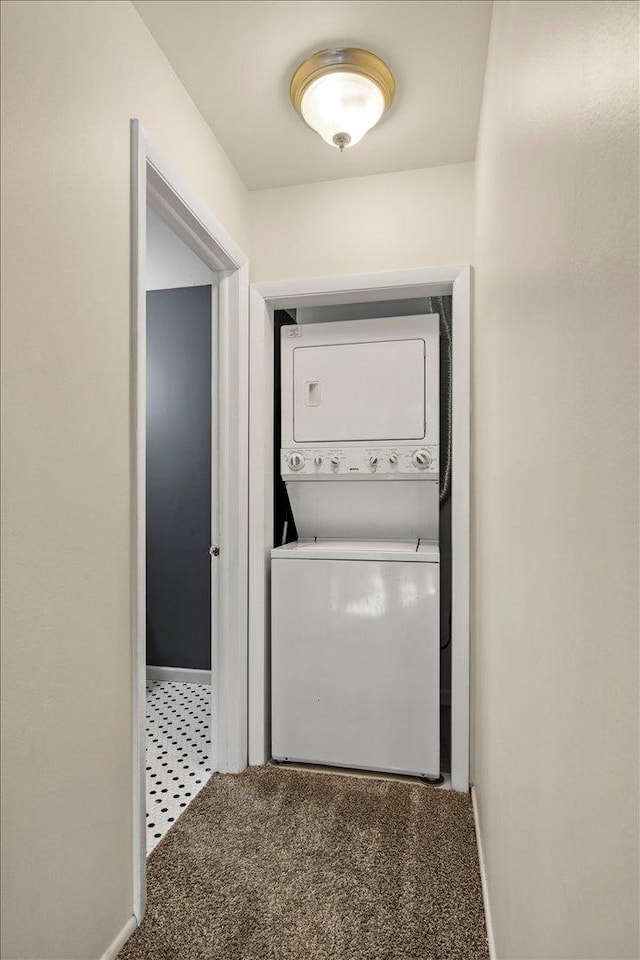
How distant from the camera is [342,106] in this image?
1729mm

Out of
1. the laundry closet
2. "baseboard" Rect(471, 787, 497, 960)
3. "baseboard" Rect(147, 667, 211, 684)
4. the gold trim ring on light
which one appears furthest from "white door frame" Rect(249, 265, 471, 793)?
"baseboard" Rect(147, 667, 211, 684)

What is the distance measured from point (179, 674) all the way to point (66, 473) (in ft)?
8.66

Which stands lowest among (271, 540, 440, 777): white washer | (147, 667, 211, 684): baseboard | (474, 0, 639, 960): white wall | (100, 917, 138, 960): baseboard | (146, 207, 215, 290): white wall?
(147, 667, 211, 684): baseboard

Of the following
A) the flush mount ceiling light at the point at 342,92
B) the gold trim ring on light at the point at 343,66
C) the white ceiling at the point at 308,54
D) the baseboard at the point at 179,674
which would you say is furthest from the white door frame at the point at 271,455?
the baseboard at the point at 179,674

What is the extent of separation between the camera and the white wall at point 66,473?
1.05 meters

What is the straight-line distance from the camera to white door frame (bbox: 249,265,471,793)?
7.06 feet

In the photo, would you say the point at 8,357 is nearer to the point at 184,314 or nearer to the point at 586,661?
the point at 586,661

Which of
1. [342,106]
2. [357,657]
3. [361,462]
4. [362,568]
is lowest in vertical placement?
[357,657]

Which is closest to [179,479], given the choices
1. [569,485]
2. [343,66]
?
[343,66]

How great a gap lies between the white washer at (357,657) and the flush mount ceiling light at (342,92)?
5.07 feet

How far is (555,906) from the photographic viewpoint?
65 cm

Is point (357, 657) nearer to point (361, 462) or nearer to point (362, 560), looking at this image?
point (362, 560)

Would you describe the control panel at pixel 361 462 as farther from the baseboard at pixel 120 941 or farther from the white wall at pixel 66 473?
the baseboard at pixel 120 941

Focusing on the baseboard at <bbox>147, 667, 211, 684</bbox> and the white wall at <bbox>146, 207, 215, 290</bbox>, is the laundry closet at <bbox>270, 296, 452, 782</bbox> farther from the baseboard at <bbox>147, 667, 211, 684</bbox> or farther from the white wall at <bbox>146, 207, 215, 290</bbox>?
the baseboard at <bbox>147, 667, 211, 684</bbox>
